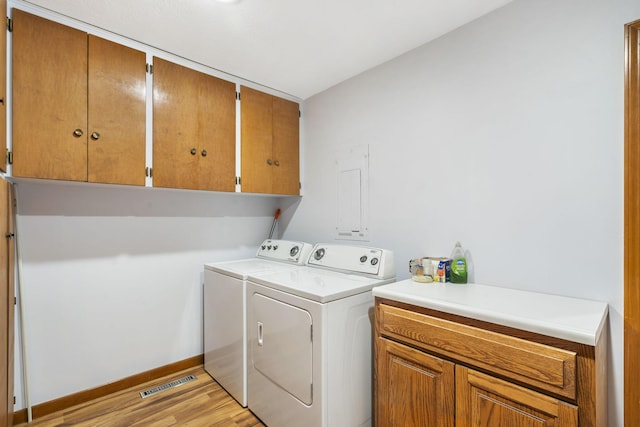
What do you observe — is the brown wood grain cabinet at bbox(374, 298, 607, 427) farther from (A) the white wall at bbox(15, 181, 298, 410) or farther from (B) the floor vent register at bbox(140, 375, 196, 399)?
(A) the white wall at bbox(15, 181, 298, 410)

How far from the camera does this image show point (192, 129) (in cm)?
218

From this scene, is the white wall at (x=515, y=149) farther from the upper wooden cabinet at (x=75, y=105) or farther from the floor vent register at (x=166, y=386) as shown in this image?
the floor vent register at (x=166, y=386)

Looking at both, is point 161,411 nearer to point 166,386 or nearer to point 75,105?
point 166,386

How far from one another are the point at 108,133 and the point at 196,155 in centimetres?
54

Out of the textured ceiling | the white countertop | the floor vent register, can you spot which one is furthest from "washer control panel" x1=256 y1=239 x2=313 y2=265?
the textured ceiling

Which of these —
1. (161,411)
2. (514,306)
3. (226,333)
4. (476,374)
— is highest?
(514,306)

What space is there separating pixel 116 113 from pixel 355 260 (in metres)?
1.78

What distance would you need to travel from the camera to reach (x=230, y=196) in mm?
2803

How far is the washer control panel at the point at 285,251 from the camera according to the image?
8.09ft

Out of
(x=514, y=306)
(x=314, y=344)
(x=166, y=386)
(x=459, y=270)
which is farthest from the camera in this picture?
(x=166, y=386)

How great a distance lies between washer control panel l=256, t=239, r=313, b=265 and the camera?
246cm

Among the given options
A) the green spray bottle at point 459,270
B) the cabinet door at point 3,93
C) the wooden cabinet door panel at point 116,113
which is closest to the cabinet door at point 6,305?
the cabinet door at point 3,93

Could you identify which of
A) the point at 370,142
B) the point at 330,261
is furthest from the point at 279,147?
the point at 330,261

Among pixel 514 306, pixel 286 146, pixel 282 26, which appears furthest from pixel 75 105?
pixel 514 306
